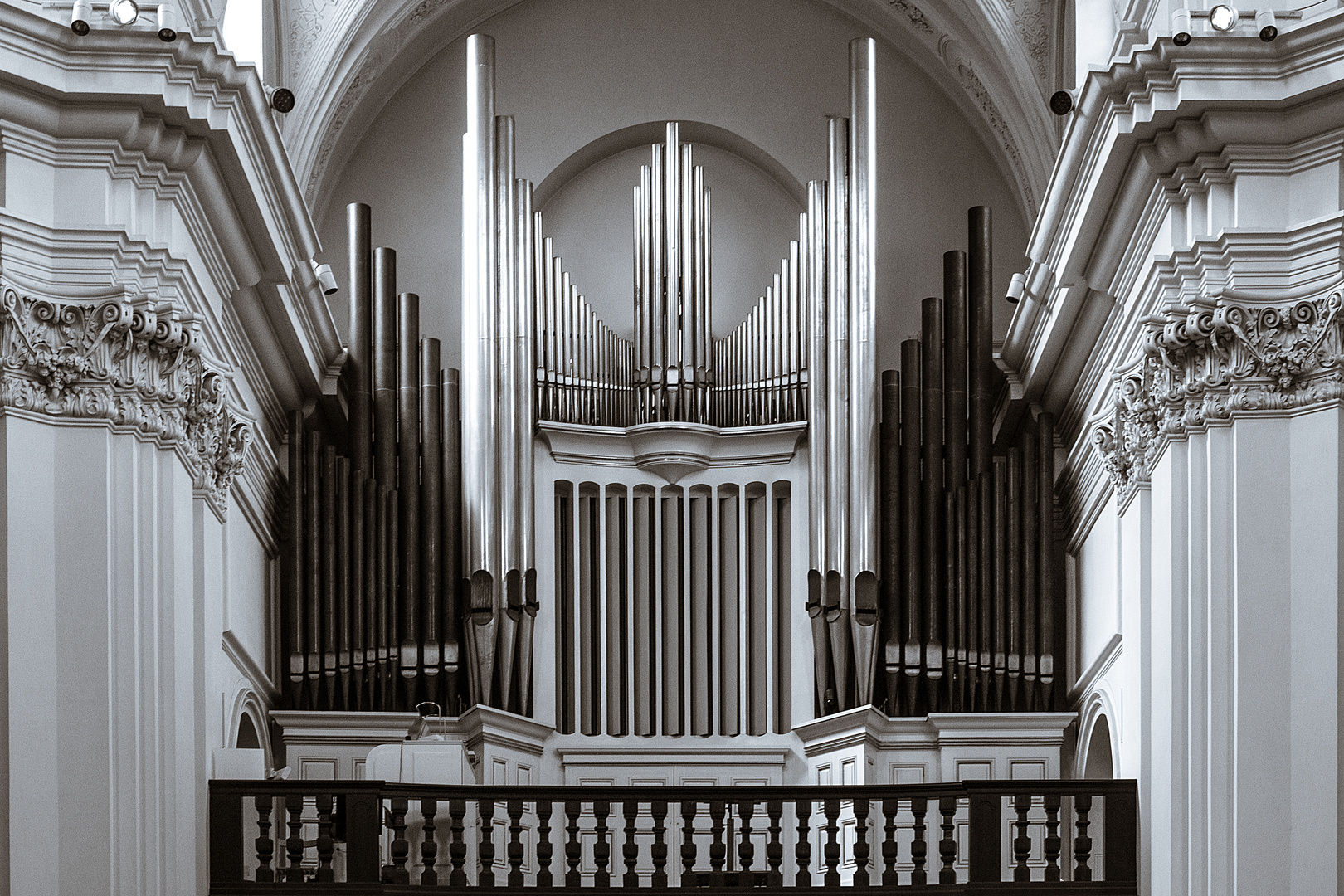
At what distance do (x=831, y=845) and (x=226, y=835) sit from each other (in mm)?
3923

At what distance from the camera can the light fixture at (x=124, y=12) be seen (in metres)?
13.4

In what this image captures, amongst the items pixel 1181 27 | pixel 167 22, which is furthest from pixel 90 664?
pixel 1181 27

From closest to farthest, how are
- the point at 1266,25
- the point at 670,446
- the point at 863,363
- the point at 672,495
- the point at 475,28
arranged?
the point at 1266,25 < the point at 863,363 < the point at 670,446 < the point at 672,495 < the point at 475,28

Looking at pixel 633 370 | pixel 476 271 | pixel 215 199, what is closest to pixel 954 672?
pixel 633 370

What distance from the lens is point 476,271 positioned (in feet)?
62.4

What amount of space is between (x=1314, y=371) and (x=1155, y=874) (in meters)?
3.25

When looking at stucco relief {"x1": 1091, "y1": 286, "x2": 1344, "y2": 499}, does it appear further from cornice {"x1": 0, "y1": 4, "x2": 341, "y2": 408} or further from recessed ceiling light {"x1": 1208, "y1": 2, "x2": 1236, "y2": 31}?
cornice {"x1": 0, "y1": 4, "x2": 341, "y2": 408}

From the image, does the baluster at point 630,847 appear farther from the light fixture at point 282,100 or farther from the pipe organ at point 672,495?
the light fixture at point 282,100

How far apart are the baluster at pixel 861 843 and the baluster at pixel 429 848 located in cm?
275

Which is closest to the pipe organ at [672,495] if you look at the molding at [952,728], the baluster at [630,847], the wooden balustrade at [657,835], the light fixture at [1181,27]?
the molding at [952,728]

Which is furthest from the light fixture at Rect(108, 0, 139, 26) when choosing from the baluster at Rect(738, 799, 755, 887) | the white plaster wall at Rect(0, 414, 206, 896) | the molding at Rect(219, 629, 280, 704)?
the baluster at Rect(738, 799, 755, 887)

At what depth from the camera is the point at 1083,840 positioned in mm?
14570

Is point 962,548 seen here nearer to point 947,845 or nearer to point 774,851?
point 947,845

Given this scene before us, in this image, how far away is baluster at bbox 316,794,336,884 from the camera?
1452cm
